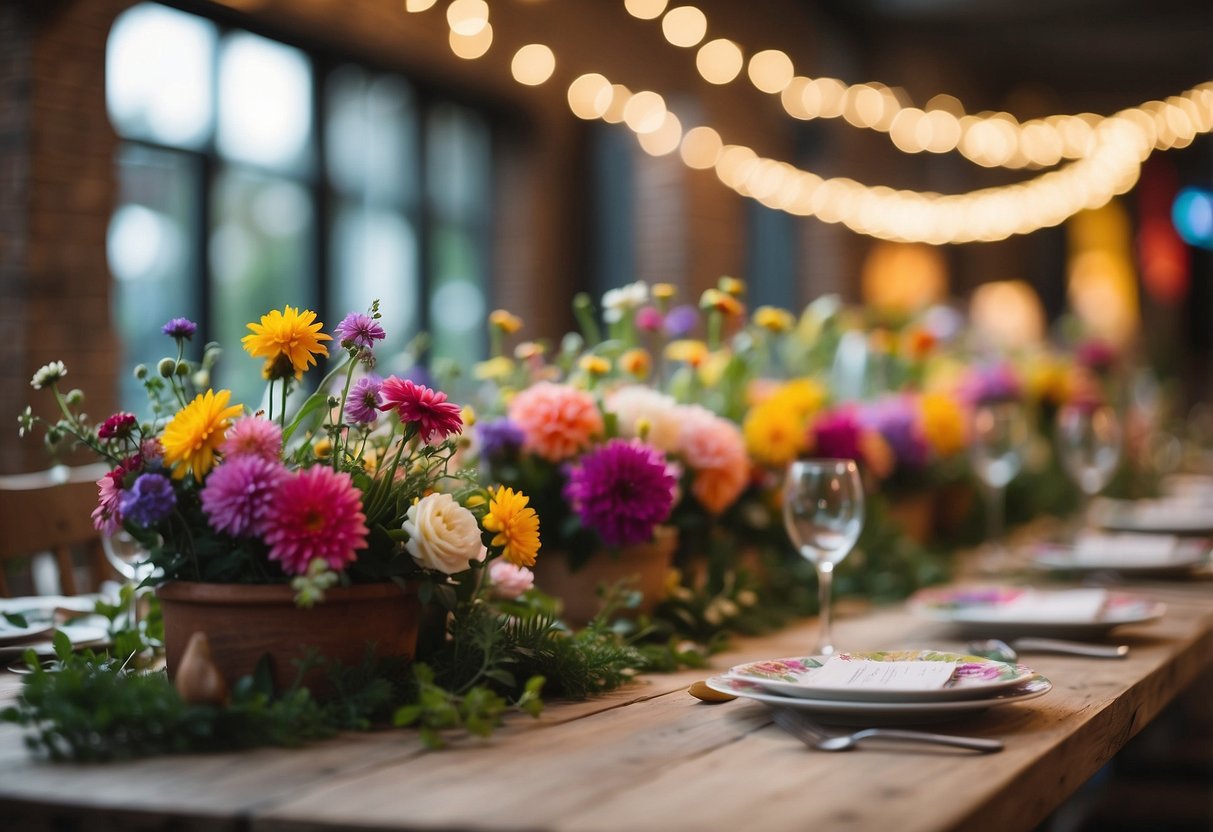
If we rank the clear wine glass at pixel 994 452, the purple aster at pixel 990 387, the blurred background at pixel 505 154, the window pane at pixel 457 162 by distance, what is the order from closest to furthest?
the clear wine glass at pixel 994 452, the purple aster at pixel 990 387, the blurred background at pixel 505 154, the window pane at pixel 457 162

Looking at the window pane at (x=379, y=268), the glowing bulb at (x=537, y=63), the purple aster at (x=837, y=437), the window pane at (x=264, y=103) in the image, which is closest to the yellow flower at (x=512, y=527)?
the purple aster at (x=837, y=437)

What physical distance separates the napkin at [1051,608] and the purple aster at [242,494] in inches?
32.9

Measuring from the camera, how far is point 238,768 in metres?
0.81

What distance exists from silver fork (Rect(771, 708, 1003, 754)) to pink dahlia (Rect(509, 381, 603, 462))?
0.48m

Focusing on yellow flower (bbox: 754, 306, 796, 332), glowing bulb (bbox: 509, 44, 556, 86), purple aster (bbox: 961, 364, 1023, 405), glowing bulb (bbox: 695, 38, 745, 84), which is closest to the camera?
yellow flower (bbox: 754, 306, 796, 332)

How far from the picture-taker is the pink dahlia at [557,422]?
1346 millimetres

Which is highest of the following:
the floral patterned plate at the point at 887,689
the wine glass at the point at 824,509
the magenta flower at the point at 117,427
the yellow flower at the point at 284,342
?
the yellow flower at the point at 284,342

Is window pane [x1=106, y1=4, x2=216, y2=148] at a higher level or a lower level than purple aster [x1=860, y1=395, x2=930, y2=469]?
higher

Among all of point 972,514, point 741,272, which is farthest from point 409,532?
point 741,272

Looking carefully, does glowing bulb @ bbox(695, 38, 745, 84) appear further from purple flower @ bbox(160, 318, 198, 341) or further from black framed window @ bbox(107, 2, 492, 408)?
purple flower @ bbox(160, 318, 198, 341)

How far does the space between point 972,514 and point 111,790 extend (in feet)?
6.50

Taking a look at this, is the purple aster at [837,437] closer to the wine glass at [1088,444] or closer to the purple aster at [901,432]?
the purple aster at [901,432]

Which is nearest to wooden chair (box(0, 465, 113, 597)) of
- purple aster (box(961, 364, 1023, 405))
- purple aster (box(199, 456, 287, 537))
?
purple aster (box(199, 456, 287, 537))

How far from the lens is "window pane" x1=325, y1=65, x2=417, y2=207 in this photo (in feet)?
17.7
